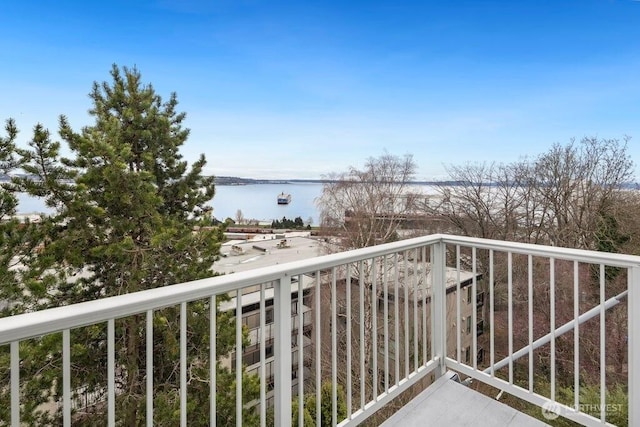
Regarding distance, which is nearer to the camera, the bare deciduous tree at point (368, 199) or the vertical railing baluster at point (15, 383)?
the vertical railing baluster at point (15, 383)

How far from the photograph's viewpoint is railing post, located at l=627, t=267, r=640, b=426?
1.71 metres

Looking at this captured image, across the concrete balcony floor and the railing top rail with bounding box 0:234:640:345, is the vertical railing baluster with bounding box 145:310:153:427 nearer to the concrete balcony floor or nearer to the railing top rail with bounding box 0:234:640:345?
the railing top rail with bounding box 0:234:640:345

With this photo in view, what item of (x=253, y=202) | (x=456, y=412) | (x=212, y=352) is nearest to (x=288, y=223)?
(x=253, y=202)

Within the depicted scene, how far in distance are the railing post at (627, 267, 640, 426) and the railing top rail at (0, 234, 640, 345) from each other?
9 centimetres

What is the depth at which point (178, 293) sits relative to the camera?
1165 millimetres

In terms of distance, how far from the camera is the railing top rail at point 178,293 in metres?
0.90

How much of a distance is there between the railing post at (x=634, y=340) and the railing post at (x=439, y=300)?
979 mm

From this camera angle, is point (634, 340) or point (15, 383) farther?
point (634, 340)

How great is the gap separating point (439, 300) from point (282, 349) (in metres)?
1.37

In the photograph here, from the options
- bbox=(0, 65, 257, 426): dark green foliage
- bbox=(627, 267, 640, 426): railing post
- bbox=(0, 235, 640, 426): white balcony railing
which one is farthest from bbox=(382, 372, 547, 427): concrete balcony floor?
bbox=(0, 65, 257, 426): dark green foliage

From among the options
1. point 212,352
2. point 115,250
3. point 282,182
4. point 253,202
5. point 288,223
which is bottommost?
point 115,250

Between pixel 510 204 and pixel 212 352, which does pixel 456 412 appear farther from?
pixel 510 204

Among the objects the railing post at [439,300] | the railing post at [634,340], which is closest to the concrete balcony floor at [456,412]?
the railing post at [439,300]

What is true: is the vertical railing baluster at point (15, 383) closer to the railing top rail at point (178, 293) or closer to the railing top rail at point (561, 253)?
the railing top rail at point (178, 293)
